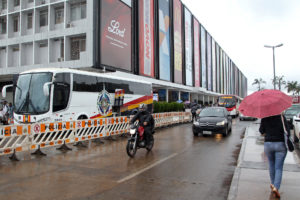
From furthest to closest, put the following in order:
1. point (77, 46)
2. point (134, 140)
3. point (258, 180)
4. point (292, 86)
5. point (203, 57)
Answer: point (292, 86) → point (203, 57) → point (77, 46) → point (134, 140) → point (258, 180)

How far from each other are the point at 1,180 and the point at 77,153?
12.2 ft

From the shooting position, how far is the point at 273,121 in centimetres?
495

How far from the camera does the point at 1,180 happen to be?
6320mm

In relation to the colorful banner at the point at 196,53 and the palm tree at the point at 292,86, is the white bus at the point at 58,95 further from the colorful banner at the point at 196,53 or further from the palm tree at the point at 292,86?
the palm tree at the point at 292,86

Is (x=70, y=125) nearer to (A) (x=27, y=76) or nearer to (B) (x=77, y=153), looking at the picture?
(B) (x=77, y=153)

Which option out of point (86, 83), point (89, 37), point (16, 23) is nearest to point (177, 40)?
point (89, 37)

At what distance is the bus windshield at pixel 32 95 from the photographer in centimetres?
1352

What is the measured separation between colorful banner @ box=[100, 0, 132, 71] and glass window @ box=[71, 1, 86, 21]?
2993 millimetres

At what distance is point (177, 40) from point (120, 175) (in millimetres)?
42172

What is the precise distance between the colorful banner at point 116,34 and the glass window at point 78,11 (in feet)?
9.82

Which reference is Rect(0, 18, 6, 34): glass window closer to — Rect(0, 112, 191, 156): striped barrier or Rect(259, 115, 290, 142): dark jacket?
Rect(0, 112, 191, 156): striped barrier

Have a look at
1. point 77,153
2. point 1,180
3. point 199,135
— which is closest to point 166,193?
point 1,180

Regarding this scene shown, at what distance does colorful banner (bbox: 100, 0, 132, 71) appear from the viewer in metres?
25.8

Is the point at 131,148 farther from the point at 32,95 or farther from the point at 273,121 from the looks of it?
the point at 32,95
